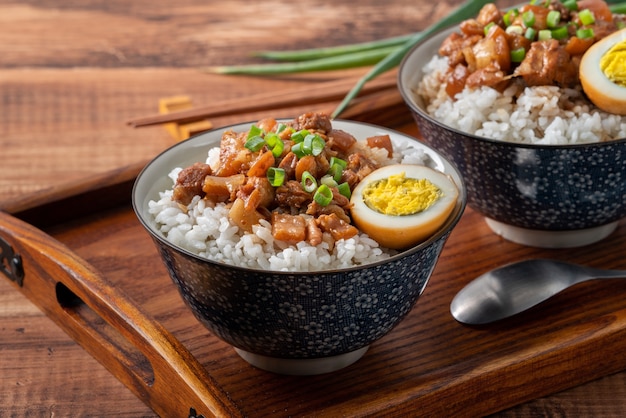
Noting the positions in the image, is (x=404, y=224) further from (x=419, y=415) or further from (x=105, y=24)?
(x=105, y=24)

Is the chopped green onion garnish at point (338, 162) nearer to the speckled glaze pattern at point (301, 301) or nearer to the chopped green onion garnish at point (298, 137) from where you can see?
the chopped green onion garnish at point (298, 137)

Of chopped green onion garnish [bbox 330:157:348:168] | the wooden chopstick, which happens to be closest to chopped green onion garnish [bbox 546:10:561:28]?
the wooden chopstick

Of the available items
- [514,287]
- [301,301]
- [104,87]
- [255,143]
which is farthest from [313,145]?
[104,87]

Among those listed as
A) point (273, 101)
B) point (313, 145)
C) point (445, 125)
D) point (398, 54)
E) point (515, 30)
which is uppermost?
point (515, 30)

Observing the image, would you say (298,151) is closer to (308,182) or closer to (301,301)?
(308,182)

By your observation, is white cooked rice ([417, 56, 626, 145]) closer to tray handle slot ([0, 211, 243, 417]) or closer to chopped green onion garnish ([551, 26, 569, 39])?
chopped green onion garnish ([551, 26, 569, 39])
